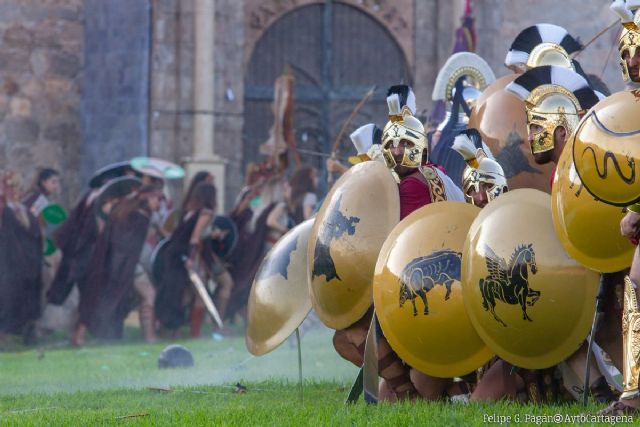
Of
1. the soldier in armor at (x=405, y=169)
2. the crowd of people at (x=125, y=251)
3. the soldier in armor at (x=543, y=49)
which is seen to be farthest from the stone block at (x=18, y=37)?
the soldier in armor at (x=405, y=169)

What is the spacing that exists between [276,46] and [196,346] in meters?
7.98

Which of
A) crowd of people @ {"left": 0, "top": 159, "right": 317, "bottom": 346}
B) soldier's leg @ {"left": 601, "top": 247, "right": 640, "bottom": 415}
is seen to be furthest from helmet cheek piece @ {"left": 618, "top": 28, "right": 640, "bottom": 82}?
crowd of people @ {"left": 0, "top": 159, "right": 317, "bottom": 346}

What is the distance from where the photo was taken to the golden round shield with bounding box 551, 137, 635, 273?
302 inches

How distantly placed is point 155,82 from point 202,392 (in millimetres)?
A: 11532

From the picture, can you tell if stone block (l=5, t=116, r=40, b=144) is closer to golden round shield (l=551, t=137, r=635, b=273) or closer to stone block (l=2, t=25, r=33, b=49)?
stone block (l=2, t=25, r=33, b=49)

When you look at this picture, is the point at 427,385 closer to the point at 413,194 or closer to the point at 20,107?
the point at 413,194

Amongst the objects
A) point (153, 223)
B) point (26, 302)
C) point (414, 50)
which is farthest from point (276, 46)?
point (26, 302)

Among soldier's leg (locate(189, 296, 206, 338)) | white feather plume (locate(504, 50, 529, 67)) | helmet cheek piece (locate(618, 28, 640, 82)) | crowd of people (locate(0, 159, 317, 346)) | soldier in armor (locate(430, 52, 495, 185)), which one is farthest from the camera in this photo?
soldier's leg (locate(189, 296, 206, 338))

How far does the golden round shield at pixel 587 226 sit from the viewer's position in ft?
25.1

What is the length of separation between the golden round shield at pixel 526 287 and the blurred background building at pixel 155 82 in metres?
13.9

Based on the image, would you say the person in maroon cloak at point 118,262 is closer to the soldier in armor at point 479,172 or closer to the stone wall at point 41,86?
the stone wall at point 41,86

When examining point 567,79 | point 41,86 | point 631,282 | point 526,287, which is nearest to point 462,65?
point 567,79

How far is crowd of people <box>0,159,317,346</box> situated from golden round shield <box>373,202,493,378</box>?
28.8 ft

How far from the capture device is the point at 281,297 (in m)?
10.3
